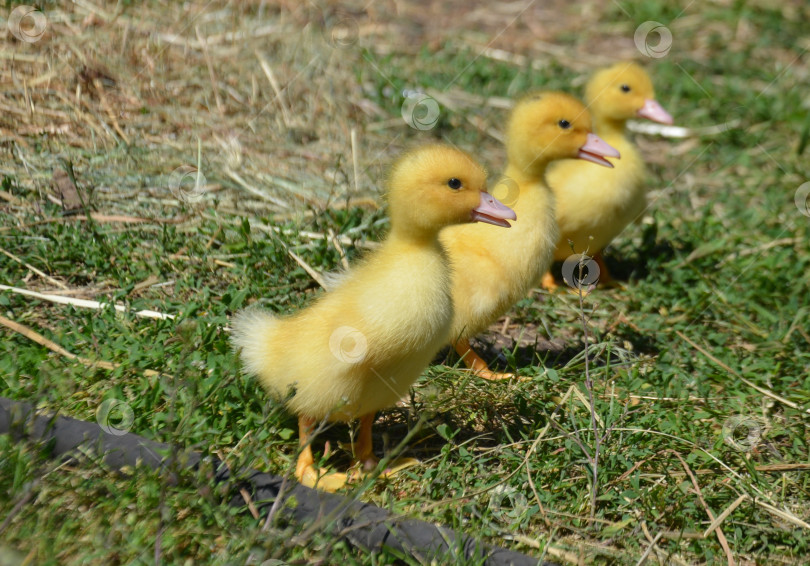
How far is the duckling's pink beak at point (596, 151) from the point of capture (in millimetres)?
4359

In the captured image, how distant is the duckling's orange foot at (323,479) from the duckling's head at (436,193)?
844 mm

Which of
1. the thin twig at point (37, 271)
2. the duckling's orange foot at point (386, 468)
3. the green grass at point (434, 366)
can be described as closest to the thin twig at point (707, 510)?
the green grass at point (434, 366)

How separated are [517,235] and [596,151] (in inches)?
32.5

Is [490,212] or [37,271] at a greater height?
[490,212]

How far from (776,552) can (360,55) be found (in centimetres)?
451

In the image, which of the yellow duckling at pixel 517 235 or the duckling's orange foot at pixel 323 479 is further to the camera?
the yellow duckling at pixel 517 235

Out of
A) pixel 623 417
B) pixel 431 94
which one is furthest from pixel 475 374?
pixel 431 94

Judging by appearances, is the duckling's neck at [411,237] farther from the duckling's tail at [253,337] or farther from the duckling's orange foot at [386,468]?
the duckling's orange foot at [386,468]

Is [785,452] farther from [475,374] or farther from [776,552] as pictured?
[475,374]

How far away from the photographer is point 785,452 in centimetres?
342

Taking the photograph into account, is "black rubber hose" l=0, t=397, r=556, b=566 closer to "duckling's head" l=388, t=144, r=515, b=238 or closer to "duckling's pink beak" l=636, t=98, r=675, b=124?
"duckling's head" l=388, t=144, r=515, b=238

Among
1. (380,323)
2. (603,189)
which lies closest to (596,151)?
(603,189)

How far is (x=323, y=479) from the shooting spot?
9.88ft

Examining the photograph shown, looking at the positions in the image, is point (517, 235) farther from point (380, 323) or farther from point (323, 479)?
point (323, 479)
